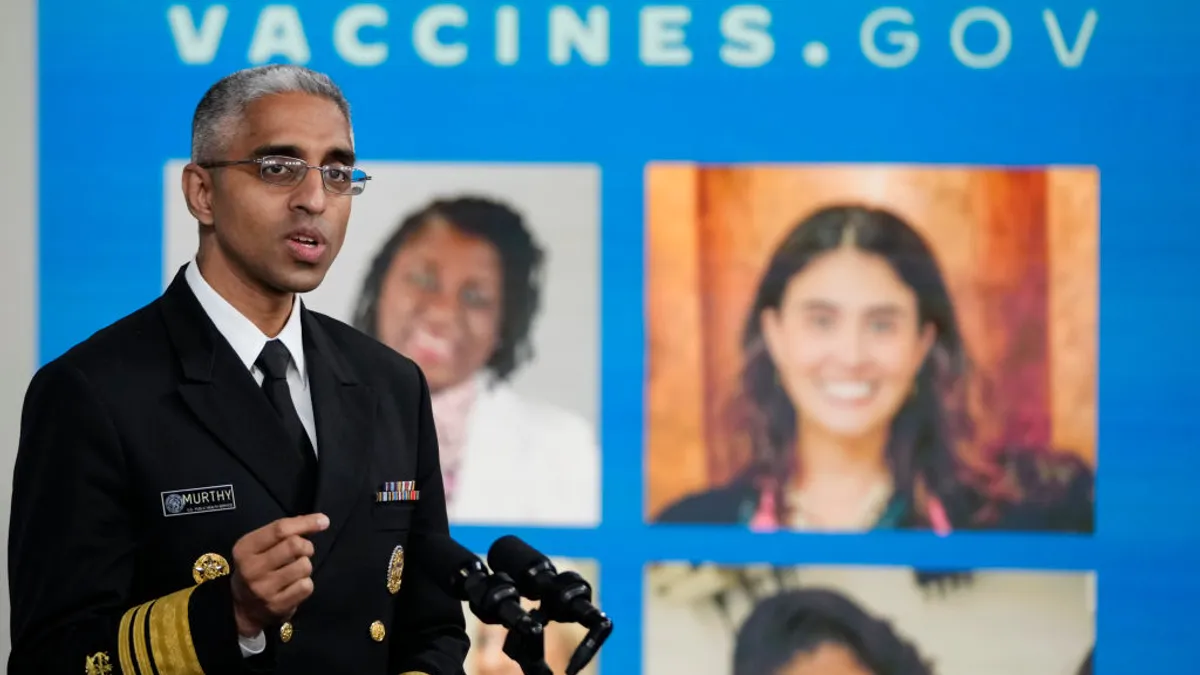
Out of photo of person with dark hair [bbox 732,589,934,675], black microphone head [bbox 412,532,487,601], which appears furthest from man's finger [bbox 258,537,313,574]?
photo of person with dark hair [bbox 732,589,934,675]

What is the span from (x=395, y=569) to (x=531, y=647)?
49 centimetres

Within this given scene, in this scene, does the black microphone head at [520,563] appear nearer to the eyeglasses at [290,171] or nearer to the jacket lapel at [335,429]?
the jacket lapel at [335,429]

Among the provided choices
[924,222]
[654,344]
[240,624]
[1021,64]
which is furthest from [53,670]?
[1021,64]

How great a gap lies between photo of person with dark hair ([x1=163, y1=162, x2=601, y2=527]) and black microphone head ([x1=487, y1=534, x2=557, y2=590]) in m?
1.63

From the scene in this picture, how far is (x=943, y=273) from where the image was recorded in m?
3.16

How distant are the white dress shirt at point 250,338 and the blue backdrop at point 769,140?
136 centimetres

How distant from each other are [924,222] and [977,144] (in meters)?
0.20

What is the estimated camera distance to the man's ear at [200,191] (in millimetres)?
1886

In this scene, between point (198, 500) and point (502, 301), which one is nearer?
point (198, 500)

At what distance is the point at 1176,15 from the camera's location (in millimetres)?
3197

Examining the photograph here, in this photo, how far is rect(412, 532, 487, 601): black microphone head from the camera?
1575mm

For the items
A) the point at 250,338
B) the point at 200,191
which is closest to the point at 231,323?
the point at 250,338

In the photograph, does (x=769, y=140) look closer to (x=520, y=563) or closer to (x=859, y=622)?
(x=859, y=622)

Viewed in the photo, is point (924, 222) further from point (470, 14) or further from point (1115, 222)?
point (470, 14)
